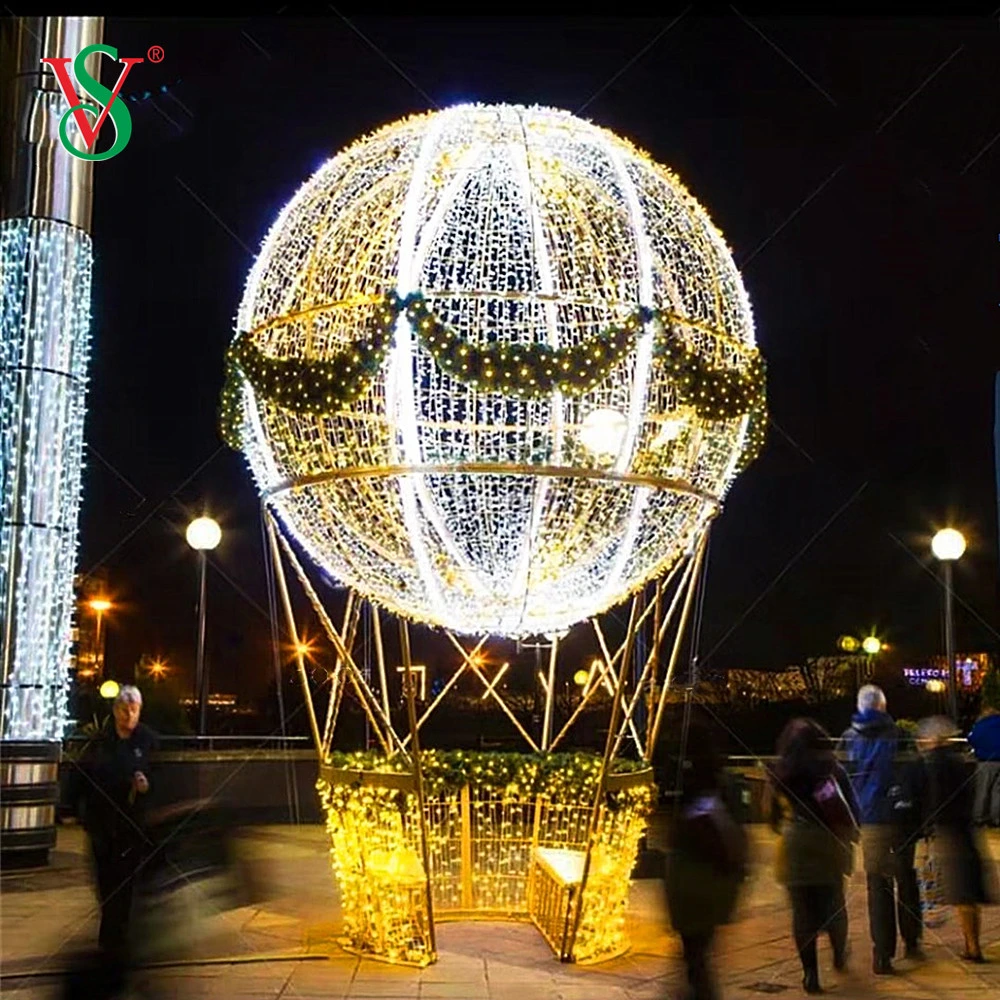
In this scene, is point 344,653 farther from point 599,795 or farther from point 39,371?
point 39,371

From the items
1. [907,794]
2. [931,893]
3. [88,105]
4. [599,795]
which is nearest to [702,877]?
[599,795]

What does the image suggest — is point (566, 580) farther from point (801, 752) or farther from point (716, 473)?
point (801, 752)

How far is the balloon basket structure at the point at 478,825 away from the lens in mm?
7559

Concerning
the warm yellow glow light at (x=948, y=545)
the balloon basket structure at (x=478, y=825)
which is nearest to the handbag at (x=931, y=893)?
the balloon basket structure at (x=478, y=825)

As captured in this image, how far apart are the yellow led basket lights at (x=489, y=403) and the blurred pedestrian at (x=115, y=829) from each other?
5.65ft

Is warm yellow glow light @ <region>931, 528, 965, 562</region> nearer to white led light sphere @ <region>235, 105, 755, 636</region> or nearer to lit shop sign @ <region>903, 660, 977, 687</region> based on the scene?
white led light sphere @ <region>235, 105, 755, 636</region>

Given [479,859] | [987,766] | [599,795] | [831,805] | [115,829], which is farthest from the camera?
[987,766]

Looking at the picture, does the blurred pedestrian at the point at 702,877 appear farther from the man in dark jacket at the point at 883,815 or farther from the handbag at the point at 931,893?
the handbag at the point at 931,893

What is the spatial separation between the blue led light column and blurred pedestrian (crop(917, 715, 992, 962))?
6.90 m

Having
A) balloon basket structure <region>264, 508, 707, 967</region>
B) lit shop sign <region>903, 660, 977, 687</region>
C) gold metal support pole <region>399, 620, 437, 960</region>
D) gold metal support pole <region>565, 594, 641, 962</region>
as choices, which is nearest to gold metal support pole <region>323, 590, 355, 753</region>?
balloon basket structure <region>264, 508, 707, 967</region>

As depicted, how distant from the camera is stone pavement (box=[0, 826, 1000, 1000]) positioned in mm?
6707

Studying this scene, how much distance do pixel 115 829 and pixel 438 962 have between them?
2.16 m

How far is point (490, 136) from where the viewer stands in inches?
301

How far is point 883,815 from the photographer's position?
7391 mm
